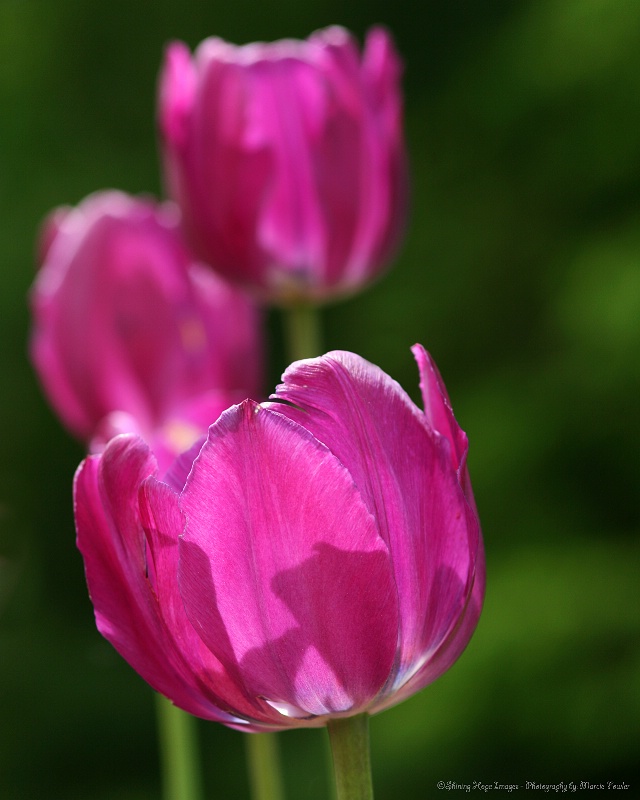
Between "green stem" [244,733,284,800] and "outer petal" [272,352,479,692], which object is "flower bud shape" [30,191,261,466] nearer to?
"green stem" [244,733,284,800]

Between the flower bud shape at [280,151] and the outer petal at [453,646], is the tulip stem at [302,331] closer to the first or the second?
the flower bud shape at [280,151]

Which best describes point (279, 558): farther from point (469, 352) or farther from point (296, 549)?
point (469, 352)

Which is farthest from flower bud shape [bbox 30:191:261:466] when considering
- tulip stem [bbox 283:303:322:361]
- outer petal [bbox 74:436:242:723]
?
outer petal [bbox 74:436:242:723]

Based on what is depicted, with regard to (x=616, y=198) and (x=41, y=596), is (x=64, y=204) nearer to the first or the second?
(x=41, y=596)

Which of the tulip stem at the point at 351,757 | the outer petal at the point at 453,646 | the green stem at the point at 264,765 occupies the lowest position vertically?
the green stem at the point at 264,765

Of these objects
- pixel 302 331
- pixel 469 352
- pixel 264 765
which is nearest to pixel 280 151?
pixel 302 331

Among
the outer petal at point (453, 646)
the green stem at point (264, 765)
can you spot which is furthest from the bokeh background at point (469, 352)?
the outer petal at point (453, 646)
